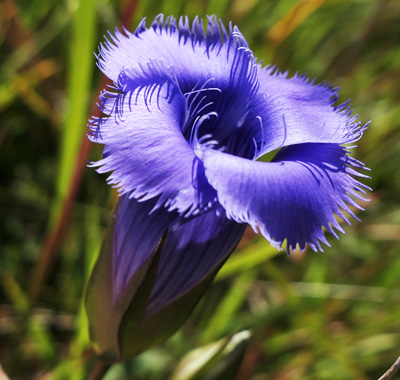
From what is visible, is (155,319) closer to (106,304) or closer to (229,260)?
(106,304)

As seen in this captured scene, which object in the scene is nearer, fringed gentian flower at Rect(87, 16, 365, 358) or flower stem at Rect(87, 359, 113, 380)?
fringed gentian flower at Rect(87, 16, 365, 358)

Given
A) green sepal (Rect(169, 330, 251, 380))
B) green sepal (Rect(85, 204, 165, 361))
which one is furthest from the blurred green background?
green sepal (Rect(85, 204, 165, 361))

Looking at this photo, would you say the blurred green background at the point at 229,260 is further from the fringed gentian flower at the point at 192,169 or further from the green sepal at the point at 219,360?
the fringed gentian flower at the point at 192,169

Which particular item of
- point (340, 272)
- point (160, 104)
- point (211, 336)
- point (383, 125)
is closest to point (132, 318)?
point (160, 104)

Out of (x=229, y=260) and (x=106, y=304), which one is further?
(x=229, y=260)

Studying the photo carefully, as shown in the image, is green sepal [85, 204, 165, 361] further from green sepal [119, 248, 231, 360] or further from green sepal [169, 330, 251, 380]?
green sepal [169, 330, 251, 380]

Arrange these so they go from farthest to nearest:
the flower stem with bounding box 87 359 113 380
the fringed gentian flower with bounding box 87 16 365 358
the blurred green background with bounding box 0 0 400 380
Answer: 1. the blurred green background with bounding box 0 0 400 380
2. the flower stem with bounding box 87 359 113 380
3. the fringed gentian flower with bounding box 87 16 365 358

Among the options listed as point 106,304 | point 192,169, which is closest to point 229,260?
point 106,304
